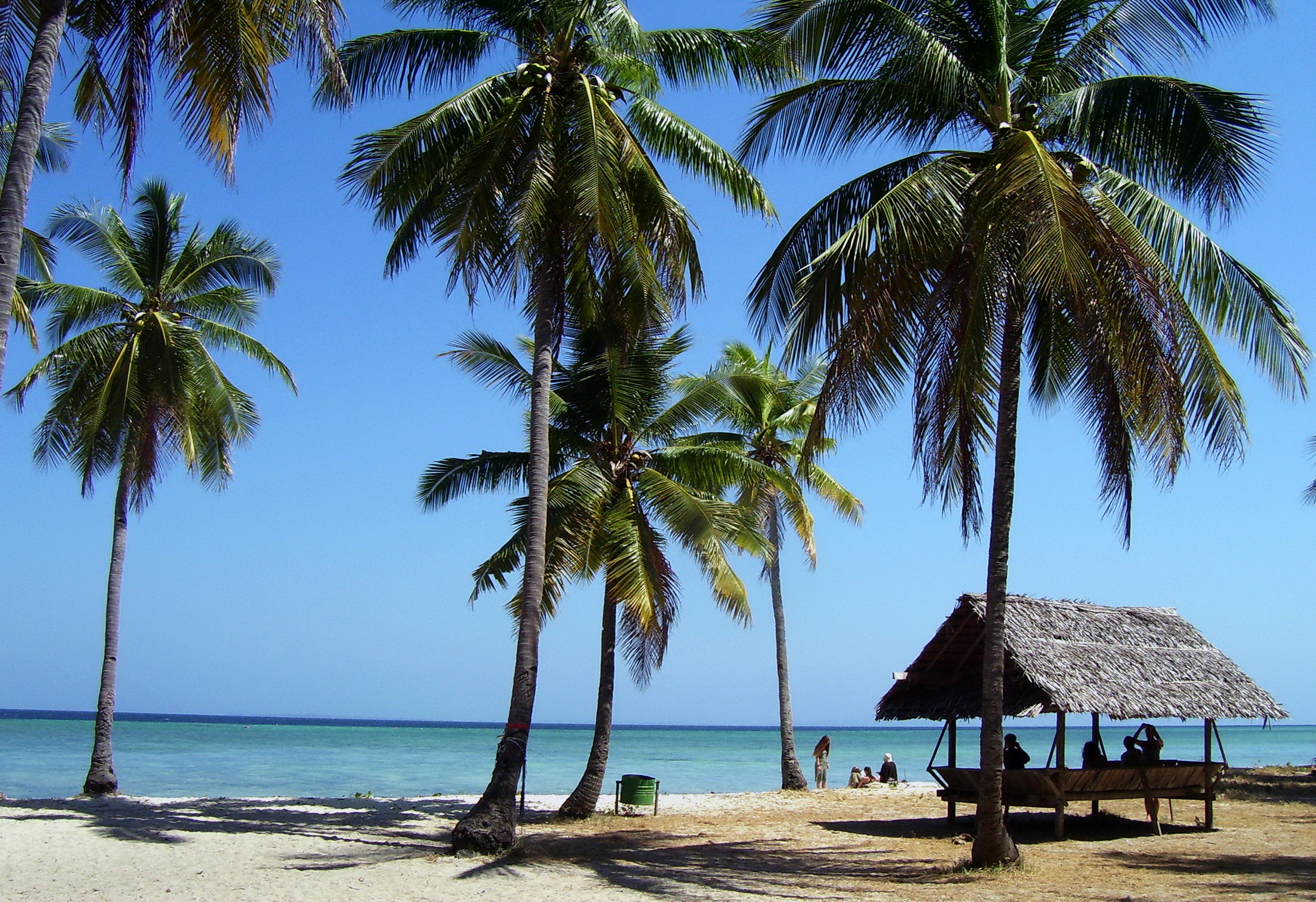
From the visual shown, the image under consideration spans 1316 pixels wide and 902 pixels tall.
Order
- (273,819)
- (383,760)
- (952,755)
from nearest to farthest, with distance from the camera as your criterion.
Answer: (273,819)
(952,755)
(383,760)

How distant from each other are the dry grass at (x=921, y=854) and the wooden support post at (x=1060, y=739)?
1.04 m

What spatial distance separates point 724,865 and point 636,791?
5627 millimetres

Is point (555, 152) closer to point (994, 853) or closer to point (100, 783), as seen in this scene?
point (994, 853)

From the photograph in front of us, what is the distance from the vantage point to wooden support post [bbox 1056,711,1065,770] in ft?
49.0

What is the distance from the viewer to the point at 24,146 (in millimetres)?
8109

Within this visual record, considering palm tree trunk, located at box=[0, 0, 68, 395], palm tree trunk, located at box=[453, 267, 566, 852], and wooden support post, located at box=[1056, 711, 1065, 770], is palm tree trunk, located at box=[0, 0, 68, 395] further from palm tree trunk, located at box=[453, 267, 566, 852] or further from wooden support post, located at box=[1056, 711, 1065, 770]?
wooden support post, located at box=[1056, 711, 1065, 770]

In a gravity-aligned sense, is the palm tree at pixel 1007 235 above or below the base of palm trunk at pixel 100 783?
above

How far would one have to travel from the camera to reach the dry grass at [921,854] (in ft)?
35.1

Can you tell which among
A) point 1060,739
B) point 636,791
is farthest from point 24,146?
point 1060,739

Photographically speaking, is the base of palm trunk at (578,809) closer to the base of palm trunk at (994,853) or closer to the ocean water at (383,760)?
the base of palm trunk at (994,853)

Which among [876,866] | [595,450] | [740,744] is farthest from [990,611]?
[740,744]

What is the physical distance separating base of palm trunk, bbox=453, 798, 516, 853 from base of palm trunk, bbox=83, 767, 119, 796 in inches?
362

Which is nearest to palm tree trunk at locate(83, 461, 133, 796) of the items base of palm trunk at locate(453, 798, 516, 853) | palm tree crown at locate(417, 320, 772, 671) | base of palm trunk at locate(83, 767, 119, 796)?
base of palm trunk at locate(83, 767, 119, 796)

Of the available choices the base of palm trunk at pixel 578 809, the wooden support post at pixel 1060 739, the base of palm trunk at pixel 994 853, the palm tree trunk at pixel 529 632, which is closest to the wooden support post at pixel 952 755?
the wooden support post at pixel 1060 739
